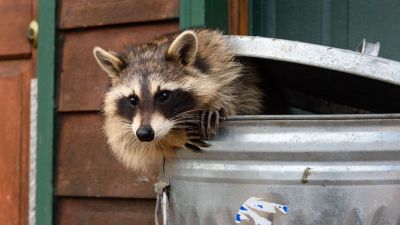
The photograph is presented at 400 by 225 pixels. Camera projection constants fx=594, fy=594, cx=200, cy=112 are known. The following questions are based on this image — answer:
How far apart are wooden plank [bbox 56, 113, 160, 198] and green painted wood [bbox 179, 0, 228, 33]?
60 cm

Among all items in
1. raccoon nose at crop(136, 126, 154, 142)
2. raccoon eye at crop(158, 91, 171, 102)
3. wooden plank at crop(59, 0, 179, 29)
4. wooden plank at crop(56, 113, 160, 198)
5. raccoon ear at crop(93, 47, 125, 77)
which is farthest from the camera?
wooden plank at crop(56, 113, 160, 198)

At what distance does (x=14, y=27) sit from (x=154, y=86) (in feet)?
4.85

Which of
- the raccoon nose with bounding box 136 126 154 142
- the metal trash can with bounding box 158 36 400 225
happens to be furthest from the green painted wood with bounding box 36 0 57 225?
the metal trash can with bounding box 158 36 400 225

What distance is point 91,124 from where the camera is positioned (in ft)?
8.68

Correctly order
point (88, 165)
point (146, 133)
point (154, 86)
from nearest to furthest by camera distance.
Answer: point (146, 133) → point (154, 86) → point (88, 165)

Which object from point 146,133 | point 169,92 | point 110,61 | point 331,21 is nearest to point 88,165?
point 110,61

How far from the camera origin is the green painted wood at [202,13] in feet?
7.54

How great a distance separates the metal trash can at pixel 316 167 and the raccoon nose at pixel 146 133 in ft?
0.99

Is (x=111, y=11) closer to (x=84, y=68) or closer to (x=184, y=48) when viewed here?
(x=84, y=68)

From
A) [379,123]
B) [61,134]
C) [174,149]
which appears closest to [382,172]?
[379,123]

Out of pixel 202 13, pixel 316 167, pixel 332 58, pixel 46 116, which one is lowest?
pixel 316 167

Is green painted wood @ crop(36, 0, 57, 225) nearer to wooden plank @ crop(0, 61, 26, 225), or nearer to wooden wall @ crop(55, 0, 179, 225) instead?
wooden wall @ crop(55, 0, 179, 225)

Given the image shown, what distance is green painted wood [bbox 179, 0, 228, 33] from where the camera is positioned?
2.30m

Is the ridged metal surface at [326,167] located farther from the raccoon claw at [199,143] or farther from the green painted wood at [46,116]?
the green painted wood at [46,116]
